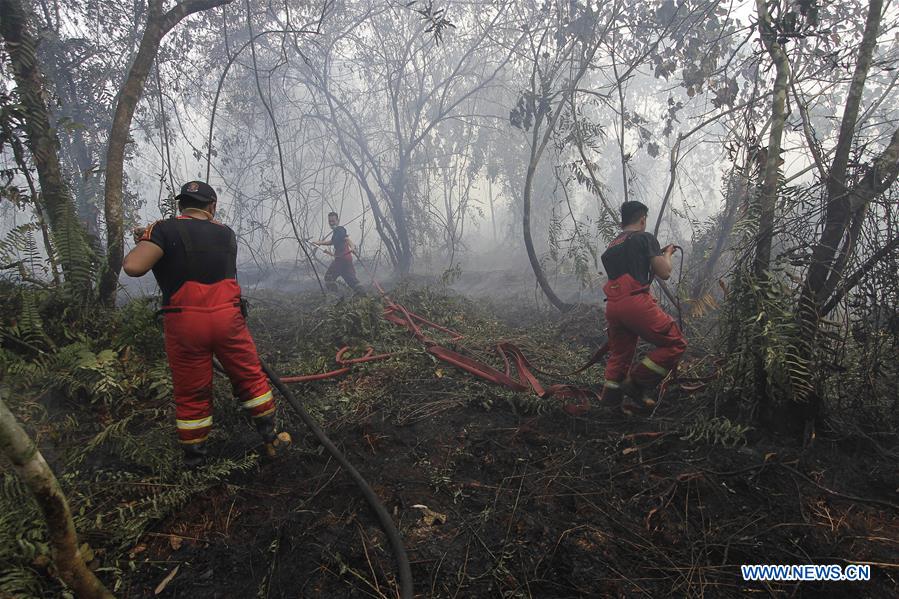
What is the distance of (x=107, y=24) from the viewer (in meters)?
8.78

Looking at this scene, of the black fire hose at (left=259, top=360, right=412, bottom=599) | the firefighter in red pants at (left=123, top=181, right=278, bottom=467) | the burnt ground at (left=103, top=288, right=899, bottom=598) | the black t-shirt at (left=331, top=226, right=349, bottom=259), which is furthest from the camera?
the black t-shirt at (left=331, top=226, right=349, bottom=259)

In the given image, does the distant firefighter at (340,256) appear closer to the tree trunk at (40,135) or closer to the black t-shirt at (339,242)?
the black t-shirt at (339,242)

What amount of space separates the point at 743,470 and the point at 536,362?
3.02 meters

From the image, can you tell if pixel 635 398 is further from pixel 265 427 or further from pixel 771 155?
pixel 265 427

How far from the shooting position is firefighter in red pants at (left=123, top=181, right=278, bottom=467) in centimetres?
285

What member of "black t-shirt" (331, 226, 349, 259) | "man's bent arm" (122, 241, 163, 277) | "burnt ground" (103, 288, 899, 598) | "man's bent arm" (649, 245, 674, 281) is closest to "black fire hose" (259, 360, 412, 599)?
"burnt ground" (103, 288, 899, 598)

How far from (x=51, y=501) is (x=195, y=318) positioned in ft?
4.88

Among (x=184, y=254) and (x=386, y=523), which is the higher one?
(x=184, y=254)

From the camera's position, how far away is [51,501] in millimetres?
1512

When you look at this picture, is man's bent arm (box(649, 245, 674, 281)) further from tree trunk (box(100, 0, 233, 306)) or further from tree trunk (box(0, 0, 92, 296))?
tree trunk (box(0, 0, 92, 296))

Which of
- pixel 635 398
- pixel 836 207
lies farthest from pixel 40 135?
pixel 836 207

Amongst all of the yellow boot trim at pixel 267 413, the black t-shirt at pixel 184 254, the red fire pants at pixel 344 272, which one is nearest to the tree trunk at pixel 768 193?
the yellow boot trim at pixel 267 413

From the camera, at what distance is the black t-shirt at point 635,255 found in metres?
3.82

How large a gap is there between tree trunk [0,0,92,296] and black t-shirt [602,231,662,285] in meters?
5.08
